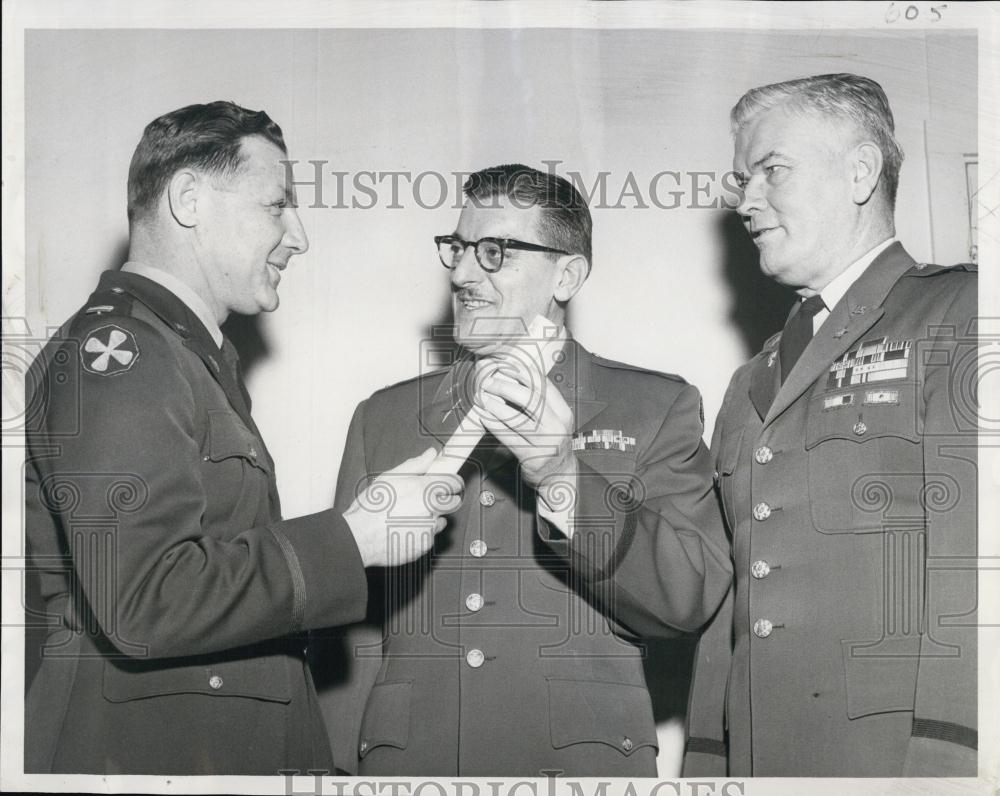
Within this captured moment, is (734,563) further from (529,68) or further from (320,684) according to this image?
(529,68)

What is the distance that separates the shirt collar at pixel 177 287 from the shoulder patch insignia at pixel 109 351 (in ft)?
0.58

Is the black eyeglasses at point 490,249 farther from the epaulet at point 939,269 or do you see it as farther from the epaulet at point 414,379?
the epaulet at point 939,269

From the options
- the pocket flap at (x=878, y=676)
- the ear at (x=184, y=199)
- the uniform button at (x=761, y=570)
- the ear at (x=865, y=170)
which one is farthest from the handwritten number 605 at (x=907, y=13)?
the ear at (x=184, y=199)

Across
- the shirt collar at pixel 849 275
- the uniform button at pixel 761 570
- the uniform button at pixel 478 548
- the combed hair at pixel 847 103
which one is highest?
the combed hair at pixel 847 103

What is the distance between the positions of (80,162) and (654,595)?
72.7 inches

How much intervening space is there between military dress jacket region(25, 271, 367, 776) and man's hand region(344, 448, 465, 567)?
7 centimetres

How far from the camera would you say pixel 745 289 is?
3318mm

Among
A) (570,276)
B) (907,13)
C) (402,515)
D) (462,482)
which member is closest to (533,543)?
(462,482)

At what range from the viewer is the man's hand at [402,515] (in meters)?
2.86

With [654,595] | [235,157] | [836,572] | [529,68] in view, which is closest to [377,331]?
[235,157]

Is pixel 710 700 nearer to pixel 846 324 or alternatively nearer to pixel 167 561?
pixel 846 324

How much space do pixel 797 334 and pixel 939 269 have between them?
36 cm

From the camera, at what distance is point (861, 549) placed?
291 centimetres

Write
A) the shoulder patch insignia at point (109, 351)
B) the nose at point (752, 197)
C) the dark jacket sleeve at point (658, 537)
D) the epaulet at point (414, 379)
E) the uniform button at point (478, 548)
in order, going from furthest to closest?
the epaulet at point (414, 379), the nose at point (752, 197), the uniform button at point (478, 548), the dark jacket sleeve at point (658, 537), the shoulder patch insignia at point (109, 351)
